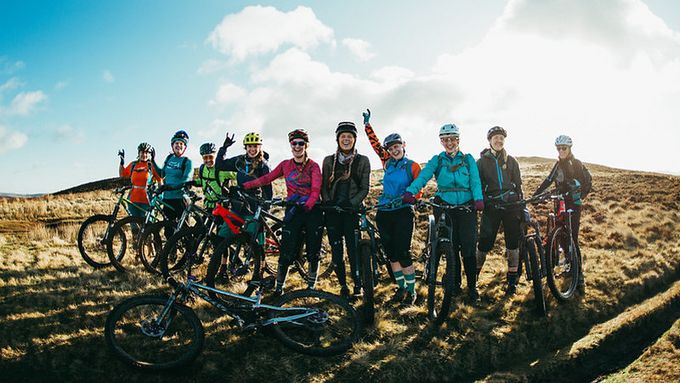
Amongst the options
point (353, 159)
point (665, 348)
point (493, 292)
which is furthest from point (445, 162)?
point (665, 348)

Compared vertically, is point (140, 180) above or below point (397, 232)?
above

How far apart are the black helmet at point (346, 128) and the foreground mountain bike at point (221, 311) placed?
282cm

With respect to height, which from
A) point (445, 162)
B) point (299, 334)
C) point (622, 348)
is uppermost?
point (445, 162)

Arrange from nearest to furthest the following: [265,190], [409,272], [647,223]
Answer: [409,272], [265,190], [647,223]

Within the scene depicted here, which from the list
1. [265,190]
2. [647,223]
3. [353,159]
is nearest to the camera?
[353,159]

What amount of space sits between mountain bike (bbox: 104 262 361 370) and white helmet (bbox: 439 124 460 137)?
359cm

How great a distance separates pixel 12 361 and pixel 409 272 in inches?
237

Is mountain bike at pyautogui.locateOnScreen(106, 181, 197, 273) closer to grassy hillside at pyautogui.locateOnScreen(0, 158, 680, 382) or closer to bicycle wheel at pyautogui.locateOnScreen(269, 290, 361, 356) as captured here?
grassy hillside at pyautogui.locateOnScreen(0, 158, 680, 382)

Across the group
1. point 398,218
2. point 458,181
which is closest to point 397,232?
point 398,218

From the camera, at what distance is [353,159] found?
22.5 ft

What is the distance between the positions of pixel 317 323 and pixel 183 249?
2.99 meters

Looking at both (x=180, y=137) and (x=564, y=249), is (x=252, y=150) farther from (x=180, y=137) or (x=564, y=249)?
(x=564, y=249)

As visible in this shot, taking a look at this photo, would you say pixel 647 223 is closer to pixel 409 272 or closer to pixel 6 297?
pixel 409 272

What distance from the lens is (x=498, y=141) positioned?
25.9 ft
